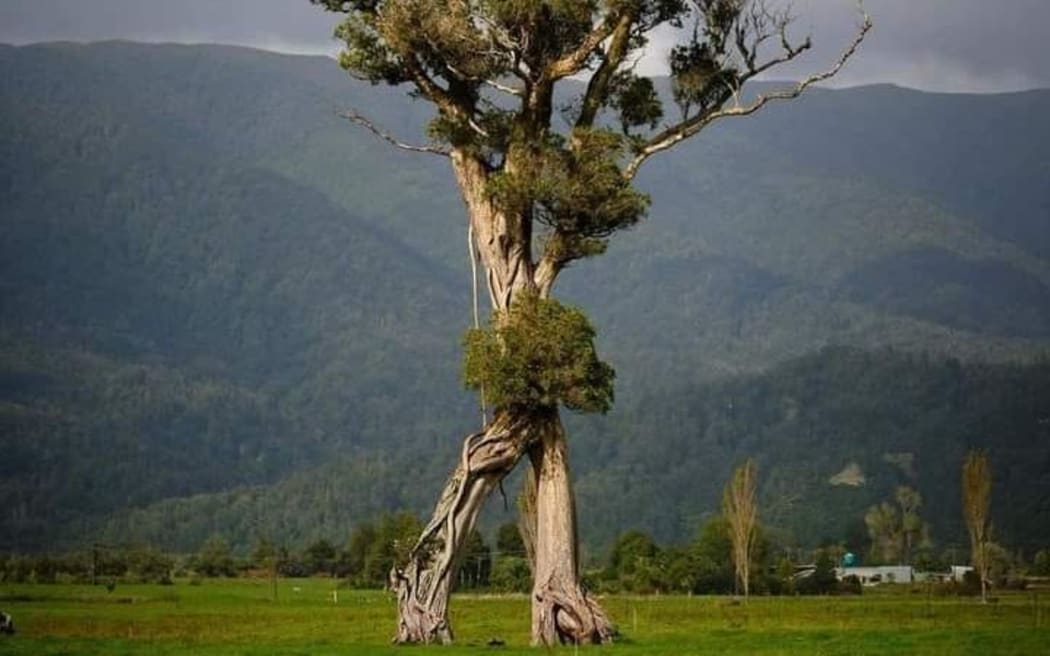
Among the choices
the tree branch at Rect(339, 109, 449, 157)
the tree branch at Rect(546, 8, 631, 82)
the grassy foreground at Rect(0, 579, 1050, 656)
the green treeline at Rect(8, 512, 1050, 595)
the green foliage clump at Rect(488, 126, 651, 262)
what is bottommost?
the grassy foreground at Rect(0, 579, 1050, 656)

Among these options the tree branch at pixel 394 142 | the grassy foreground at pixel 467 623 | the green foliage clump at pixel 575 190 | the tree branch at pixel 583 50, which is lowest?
the grassy foreground at pixel 467 623

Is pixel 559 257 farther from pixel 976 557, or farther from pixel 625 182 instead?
pixel 976 557

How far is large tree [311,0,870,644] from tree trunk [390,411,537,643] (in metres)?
Result: 0.03

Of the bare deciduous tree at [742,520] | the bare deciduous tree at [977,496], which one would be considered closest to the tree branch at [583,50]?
the bare deciduous tree at [977,496]

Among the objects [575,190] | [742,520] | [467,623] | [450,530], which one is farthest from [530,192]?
[742,520]

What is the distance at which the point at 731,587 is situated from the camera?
Result: 115 metres

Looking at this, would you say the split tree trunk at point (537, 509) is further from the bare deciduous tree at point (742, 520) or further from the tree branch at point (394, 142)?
the bare deciduous tree at point (742, 520)

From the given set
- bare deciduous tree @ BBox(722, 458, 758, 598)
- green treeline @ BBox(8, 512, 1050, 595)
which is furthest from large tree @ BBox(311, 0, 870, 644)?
bare deciduous tree @ BBox(722, 458, 758, 598)

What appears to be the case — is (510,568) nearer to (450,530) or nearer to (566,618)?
(450,530)

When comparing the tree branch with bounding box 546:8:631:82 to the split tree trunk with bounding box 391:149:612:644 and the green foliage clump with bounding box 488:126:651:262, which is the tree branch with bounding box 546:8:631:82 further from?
the split tree trunk with bounding box 391:149:612:644

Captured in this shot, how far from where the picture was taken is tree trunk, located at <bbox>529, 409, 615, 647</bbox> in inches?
1496

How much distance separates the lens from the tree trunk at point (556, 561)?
125ft

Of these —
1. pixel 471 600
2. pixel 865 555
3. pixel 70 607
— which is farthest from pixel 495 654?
pixel 865 555

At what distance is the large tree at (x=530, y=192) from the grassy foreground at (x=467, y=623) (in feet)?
5.35
